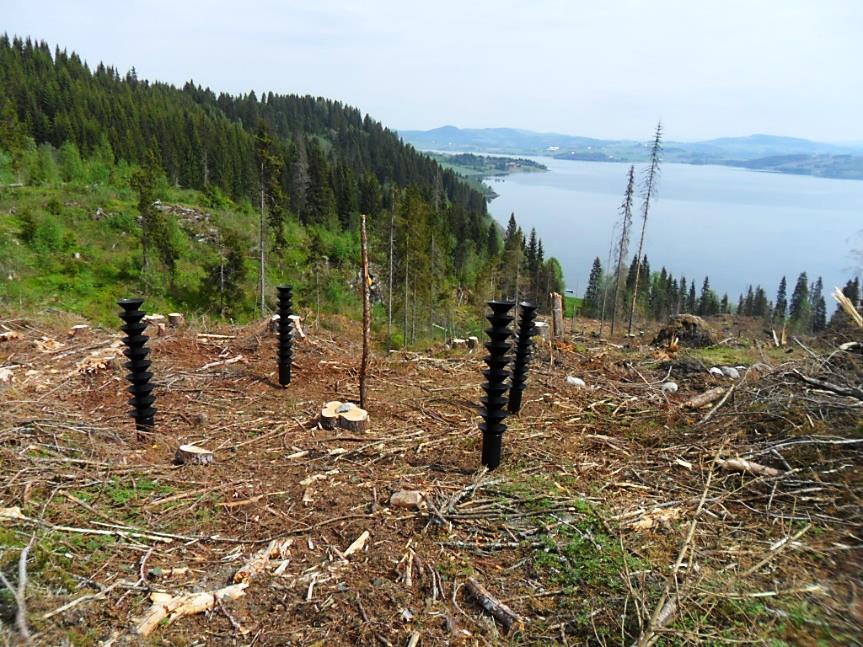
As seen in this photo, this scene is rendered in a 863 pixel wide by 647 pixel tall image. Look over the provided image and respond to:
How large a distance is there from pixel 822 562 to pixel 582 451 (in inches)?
97.7

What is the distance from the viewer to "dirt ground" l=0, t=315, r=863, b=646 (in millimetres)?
3062

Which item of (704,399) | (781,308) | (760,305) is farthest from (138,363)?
(781,308)

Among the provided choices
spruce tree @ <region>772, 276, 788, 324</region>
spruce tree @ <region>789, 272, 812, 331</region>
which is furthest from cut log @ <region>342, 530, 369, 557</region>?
spruce tree @ <region>789, 272, 812, 331</region>

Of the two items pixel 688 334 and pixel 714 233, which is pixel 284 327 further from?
pixel 714 233

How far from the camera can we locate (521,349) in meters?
6.41

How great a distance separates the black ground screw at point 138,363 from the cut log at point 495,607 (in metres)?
4.20

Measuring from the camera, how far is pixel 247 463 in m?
5.39

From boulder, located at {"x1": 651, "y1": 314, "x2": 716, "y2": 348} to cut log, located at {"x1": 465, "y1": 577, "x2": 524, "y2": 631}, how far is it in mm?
14846

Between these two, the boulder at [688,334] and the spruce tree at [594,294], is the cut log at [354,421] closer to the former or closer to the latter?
the boulder at [688,334]

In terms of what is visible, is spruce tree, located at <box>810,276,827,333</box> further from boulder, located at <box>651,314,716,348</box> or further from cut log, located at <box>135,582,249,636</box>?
cut log, located at <box>135,582,249,636</box>

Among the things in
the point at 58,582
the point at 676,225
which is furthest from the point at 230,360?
the point at 676,225

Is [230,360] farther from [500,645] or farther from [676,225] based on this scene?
[676,225]

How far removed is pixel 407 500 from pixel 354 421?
1.94 metres

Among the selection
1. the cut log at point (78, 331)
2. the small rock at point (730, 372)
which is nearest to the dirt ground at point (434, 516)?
the small rock at point (730, 372)
